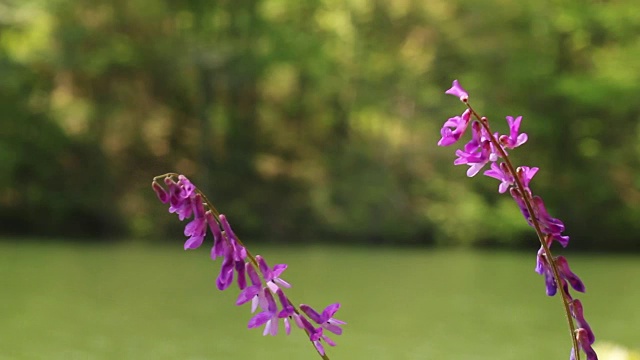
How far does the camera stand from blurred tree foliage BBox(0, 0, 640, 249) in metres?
21.2

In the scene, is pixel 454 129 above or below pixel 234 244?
above

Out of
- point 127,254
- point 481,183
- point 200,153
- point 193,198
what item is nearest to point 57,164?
point 200,153

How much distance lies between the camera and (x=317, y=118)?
23.3 meters

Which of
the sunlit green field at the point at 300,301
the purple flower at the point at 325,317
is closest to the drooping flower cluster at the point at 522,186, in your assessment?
the purple flower at the point at 325,317

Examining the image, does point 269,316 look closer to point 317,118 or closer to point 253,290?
point 253,290

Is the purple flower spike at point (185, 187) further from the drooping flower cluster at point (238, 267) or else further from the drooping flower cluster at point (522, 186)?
the drooping flower cluster at point (522, 186)

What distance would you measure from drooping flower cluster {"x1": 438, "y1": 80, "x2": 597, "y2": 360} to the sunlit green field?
21.9ft

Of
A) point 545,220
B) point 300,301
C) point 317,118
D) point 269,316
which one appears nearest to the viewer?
point 269,316

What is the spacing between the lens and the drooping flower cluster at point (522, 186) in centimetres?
150

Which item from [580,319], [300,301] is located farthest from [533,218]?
[300,301]

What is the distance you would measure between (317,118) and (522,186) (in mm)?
21824

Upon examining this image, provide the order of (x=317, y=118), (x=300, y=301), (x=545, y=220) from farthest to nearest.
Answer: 1. (x=317, y=118)
2. (x=300, y=301)
3. (x=545, y=220)

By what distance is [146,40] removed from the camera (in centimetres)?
2262

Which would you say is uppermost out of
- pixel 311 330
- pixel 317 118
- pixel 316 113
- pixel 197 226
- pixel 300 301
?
pixel 316 113
